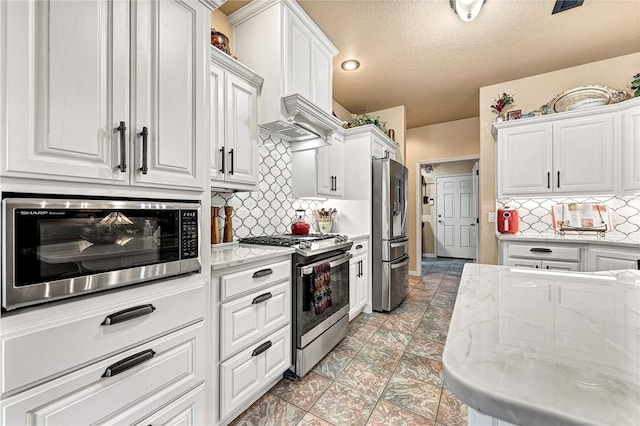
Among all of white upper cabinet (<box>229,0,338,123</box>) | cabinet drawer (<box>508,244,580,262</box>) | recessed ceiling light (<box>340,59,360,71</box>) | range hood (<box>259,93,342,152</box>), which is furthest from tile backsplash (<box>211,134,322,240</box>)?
cabinet drawer (<box>508,244,580,262</box>)

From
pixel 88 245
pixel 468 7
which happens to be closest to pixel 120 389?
pixel 88 245

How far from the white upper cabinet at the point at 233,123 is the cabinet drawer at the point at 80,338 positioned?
91cm

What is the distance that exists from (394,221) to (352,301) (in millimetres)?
1078

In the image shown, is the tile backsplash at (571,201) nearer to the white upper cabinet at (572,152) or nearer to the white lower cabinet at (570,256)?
the white upper cabinet at (572,152)

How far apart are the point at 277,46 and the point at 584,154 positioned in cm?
323

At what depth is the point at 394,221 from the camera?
11.0ft

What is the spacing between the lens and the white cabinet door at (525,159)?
120 inches

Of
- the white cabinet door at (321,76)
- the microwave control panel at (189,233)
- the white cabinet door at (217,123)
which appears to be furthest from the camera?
the white cabinet door at (321,76)

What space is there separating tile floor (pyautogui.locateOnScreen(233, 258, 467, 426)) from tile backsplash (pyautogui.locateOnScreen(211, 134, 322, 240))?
1.24 meters

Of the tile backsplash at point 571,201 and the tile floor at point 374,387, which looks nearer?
the tile floor at point 374,387

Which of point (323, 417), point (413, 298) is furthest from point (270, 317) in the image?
point (413, 298)

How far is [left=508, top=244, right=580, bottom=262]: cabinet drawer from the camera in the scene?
2.64 metres

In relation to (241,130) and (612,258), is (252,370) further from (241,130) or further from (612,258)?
(612,258)

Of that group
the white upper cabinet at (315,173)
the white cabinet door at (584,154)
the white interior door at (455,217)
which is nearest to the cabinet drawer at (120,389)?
the white upper cabinet at (315,173)
